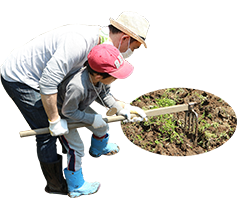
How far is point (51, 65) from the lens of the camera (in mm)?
3068

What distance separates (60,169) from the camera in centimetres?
380

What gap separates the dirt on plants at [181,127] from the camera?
4.66 m

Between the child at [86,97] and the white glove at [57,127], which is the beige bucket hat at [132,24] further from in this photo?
the white glove at [57,127]

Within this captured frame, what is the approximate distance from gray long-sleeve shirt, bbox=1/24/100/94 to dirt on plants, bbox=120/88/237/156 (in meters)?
1.91

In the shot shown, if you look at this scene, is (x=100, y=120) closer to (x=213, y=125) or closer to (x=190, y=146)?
(x=190, y=146)

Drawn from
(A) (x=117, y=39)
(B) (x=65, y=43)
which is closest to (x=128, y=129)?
(A) (x=117, y=39)

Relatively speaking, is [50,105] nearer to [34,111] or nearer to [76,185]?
[34,111]

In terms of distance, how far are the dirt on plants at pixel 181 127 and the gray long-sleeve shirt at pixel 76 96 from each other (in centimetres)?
143

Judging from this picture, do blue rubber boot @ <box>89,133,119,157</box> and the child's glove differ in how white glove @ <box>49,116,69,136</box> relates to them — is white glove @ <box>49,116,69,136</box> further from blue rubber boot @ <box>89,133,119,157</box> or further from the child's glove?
blue rubber boot @ <box>89,133,119,157</box>

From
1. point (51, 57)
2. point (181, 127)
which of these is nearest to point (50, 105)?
point (51, 57)

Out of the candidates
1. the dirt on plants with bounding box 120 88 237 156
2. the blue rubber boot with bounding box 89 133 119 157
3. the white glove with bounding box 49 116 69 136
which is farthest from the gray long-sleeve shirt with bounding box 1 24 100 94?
the dirt on plants with bounding box 120 88 237 156

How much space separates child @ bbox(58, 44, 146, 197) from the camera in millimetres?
3174

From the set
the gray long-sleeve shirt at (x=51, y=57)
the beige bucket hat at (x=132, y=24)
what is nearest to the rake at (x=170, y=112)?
the gray long-sleeve shirt at (x=51, y=57)

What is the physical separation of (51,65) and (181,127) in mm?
2587
